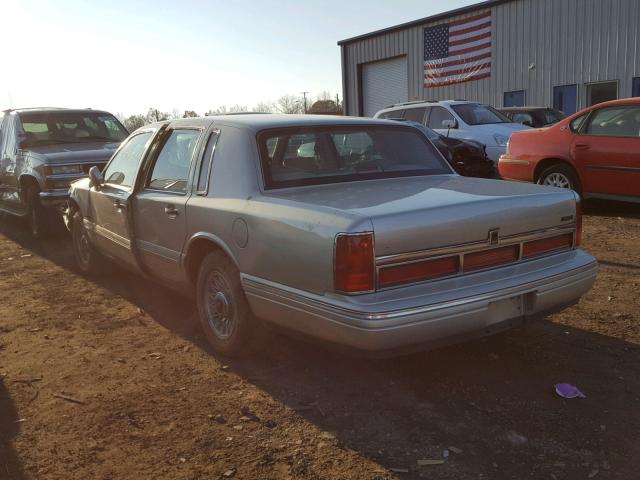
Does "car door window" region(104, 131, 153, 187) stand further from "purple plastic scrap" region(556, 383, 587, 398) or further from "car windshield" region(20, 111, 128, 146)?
"car windshield" region(20, 111, 128, 146)

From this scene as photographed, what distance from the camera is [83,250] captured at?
6539 millimetres

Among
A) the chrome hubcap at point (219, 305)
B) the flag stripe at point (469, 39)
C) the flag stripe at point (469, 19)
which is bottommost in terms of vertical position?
the chrome hubcap at point (219, 305)

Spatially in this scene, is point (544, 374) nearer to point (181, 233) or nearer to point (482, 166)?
point (181, 233)

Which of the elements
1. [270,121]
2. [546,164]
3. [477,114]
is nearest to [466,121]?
[477,114]

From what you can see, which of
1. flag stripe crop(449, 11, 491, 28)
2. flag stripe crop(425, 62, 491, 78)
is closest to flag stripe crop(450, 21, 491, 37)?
flag stripe crop(449, 11, 491, 28)

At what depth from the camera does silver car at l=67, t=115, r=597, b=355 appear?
3.02 meters

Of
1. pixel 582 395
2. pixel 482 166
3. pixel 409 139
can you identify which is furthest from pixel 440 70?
pixel 582 395

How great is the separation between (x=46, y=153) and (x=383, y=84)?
2115cm

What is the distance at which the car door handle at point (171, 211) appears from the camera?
4.27m

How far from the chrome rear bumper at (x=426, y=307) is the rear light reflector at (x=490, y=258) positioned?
47 mm

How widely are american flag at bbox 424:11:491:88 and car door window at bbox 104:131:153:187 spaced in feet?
64.0

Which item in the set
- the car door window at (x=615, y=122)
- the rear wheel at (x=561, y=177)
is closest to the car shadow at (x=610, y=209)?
the rear wheel at (x=561, y=177)

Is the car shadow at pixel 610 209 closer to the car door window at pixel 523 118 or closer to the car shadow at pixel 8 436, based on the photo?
the car door window at pixel 523 118

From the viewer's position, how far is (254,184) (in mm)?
3740
